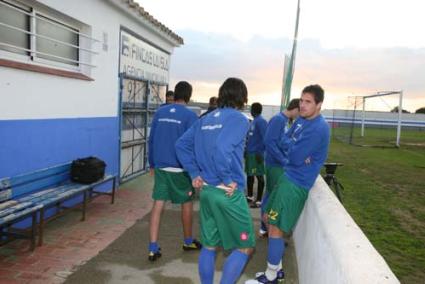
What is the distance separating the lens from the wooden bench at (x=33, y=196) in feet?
14.4

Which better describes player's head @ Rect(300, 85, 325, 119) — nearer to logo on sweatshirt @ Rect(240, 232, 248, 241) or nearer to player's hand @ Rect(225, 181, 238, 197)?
player's hand @ Rect(225, 181, 238, 197)

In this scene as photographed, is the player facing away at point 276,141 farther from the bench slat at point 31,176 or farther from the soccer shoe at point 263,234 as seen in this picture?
the bench slat at point 31,176

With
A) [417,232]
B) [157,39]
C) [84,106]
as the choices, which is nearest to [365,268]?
[417,232]

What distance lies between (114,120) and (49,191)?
2.72m

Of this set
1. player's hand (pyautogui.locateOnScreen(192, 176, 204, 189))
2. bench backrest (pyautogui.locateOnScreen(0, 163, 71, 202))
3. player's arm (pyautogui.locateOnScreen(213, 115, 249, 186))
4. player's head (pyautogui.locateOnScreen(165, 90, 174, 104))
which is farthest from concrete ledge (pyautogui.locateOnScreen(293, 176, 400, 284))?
player's head (pyautogui.locateOnScreen(165, 90, 174, 104))

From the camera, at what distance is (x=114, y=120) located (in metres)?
7.84

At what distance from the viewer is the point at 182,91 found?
14.6 ft

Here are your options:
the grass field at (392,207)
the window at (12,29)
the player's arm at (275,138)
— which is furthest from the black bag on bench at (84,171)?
the grass field at (392,207)

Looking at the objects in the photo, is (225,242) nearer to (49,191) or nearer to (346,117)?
(49,191)

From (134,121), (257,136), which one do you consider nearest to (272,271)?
(257,136)

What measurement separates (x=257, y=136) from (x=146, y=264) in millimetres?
3375

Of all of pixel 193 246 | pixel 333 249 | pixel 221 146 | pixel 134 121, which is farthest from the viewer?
pixel 134 121

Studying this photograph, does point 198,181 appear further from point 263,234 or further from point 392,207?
point 392,207

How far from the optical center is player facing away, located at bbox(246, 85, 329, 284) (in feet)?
12.1
